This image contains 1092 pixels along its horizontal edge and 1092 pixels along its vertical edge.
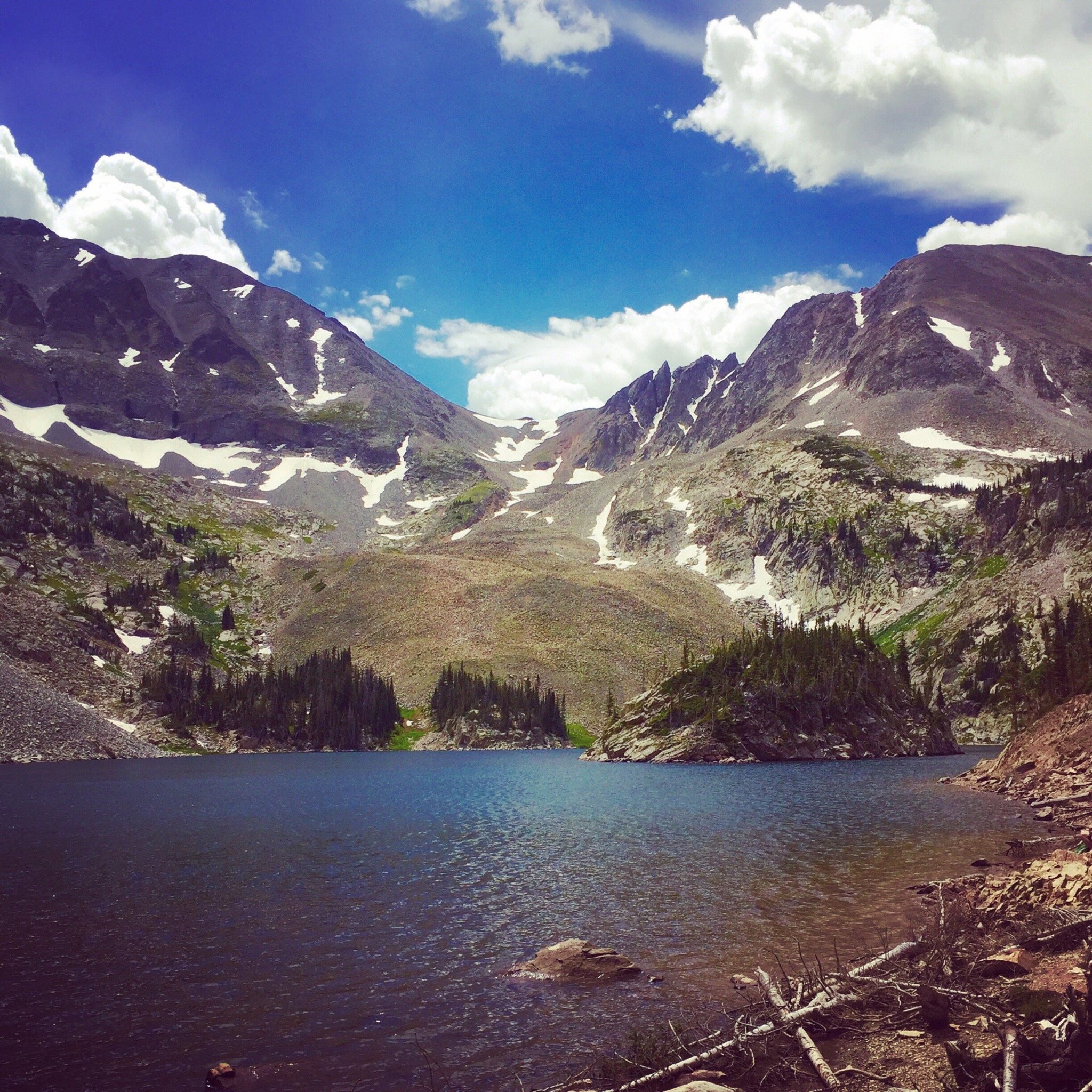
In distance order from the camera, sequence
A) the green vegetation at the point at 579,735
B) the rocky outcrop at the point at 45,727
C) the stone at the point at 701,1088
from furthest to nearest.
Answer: the green vegetation at the point at 579,735, the rocky outcrop at the point at 45,727, the stone at the point at 701,1088

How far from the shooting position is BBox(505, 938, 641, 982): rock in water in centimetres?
2364

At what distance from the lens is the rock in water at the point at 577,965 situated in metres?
23.6

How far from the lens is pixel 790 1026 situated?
16875 mm

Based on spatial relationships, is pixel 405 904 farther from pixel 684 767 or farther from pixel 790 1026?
pixel 684 767

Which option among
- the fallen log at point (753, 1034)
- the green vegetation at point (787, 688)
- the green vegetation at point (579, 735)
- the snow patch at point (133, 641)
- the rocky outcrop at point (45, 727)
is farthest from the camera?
the snow patch at point (133, 641)

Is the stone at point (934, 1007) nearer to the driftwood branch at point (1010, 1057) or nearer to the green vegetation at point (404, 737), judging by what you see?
the driftwood branch at point (1010, 1057)

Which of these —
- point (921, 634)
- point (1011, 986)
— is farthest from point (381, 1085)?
point (921, 634)

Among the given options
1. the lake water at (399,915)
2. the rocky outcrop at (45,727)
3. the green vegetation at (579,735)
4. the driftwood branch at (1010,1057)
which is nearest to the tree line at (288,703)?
the rocky outcrop at (45,727)

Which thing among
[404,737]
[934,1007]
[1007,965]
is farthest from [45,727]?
[1007,965]

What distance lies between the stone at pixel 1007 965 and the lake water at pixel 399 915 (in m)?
5.09

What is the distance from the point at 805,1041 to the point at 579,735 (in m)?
167

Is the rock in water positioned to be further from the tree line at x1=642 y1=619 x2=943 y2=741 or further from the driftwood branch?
the tree line at x1=642 y1=619 x2=943 y2=741

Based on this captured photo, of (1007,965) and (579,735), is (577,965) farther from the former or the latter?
(579,735)

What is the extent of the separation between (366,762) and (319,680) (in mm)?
54437
